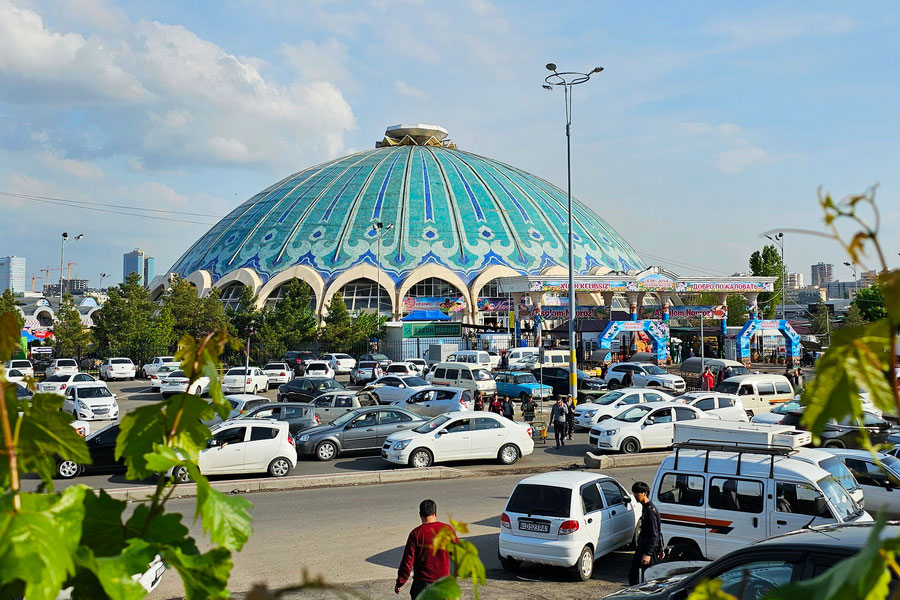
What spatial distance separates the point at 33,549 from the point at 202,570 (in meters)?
0.51

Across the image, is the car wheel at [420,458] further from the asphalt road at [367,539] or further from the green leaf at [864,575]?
the green leaf at [864,575]

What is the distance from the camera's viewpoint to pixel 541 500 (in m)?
10.9

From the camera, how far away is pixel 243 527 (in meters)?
2.05

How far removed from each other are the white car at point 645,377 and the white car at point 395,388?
9293 millimetres

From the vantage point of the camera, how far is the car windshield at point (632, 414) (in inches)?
813

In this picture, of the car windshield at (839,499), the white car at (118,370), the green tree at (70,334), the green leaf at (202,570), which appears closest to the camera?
the green leaf at (202,570)

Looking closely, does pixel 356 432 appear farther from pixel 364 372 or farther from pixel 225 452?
pixel 364 372

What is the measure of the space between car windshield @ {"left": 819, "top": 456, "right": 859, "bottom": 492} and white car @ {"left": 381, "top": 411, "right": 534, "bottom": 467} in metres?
9.12

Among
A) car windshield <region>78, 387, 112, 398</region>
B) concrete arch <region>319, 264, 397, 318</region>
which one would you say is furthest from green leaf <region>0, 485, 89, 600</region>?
concrete arch <region>319, 264, 397, 318</region>

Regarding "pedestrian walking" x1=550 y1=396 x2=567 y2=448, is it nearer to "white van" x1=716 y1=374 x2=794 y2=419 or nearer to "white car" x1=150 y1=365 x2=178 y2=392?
"white van" x1=716 y1=374 x2=794 y2=419

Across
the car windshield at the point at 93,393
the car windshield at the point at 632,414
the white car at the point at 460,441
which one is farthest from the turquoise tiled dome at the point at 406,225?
the white car at the point at 460,441

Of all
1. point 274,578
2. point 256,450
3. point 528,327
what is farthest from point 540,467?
point 528,327

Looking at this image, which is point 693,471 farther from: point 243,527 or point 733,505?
point 243,527

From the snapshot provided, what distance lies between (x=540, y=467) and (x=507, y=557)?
801 cm
